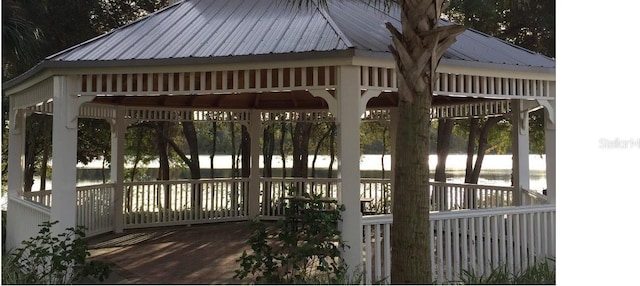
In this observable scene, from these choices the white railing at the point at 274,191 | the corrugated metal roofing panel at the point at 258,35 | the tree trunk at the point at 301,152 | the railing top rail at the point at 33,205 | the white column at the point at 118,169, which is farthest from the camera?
the tree trunk at the point at 301,152

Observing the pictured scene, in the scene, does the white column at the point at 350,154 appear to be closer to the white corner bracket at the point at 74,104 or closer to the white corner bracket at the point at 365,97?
the white corner bracket at the point at 365,97

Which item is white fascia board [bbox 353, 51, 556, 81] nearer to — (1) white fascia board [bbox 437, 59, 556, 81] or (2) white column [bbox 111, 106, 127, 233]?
(1) white fascia board [bbox 437, 59, 556, 81]

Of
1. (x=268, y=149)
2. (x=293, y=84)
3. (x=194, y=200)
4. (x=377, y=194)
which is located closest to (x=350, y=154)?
(x=293, y=84)

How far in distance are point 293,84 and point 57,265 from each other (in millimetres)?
3440

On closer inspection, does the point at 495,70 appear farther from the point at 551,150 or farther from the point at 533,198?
the point at 533,198

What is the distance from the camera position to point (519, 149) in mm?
10547

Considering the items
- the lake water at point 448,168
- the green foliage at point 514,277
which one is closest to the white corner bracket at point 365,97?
the green foliage at point 514,277

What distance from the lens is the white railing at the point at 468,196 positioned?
10.9 metres

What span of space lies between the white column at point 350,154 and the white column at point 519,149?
461cm

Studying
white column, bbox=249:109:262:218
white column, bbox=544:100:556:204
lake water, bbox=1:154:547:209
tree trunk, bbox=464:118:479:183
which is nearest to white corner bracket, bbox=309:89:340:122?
white column, bbox=544:100:556:204

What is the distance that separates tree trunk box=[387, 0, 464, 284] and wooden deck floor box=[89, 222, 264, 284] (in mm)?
2603

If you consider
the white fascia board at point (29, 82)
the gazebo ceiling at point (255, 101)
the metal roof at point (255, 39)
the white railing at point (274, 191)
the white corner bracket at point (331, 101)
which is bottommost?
the white railing at point (274, 191)

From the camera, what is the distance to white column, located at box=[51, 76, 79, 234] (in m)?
7.56
